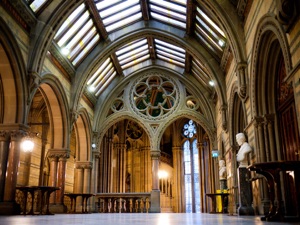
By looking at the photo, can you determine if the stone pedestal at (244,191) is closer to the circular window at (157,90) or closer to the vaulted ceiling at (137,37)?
the vaulted ceiling at (137,37)

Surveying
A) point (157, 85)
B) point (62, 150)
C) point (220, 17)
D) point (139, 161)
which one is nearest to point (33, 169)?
point (62, 150)

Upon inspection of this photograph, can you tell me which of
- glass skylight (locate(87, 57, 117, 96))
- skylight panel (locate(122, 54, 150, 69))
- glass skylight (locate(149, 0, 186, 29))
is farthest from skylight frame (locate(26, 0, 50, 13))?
skylight panel (locate(122, 54, 150, 69))

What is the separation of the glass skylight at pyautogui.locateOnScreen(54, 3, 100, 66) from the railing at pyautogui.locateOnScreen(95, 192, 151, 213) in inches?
290

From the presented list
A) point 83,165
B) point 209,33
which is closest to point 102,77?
point 83,165

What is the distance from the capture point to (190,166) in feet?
89.5

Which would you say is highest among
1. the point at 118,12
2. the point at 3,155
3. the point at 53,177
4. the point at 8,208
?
the point at 118,12

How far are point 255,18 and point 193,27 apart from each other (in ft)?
19.7

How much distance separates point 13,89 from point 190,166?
19013mm

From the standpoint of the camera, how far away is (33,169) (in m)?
17.6

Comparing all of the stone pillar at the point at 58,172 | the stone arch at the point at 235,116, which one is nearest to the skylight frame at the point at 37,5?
the stone pillar at the point at 58,172

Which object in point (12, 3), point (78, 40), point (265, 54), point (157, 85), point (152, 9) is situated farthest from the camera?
point (157, 85)

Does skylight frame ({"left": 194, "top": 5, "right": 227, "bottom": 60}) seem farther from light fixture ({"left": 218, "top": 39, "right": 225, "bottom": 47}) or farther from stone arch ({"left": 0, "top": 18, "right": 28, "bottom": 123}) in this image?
stone arch ({"left": 0, "top": 18, "right": 28, "bottom": 123})

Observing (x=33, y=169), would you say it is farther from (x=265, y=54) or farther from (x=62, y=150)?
(x=265, y=54)

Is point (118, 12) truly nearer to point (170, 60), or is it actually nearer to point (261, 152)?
point (170, 60)
